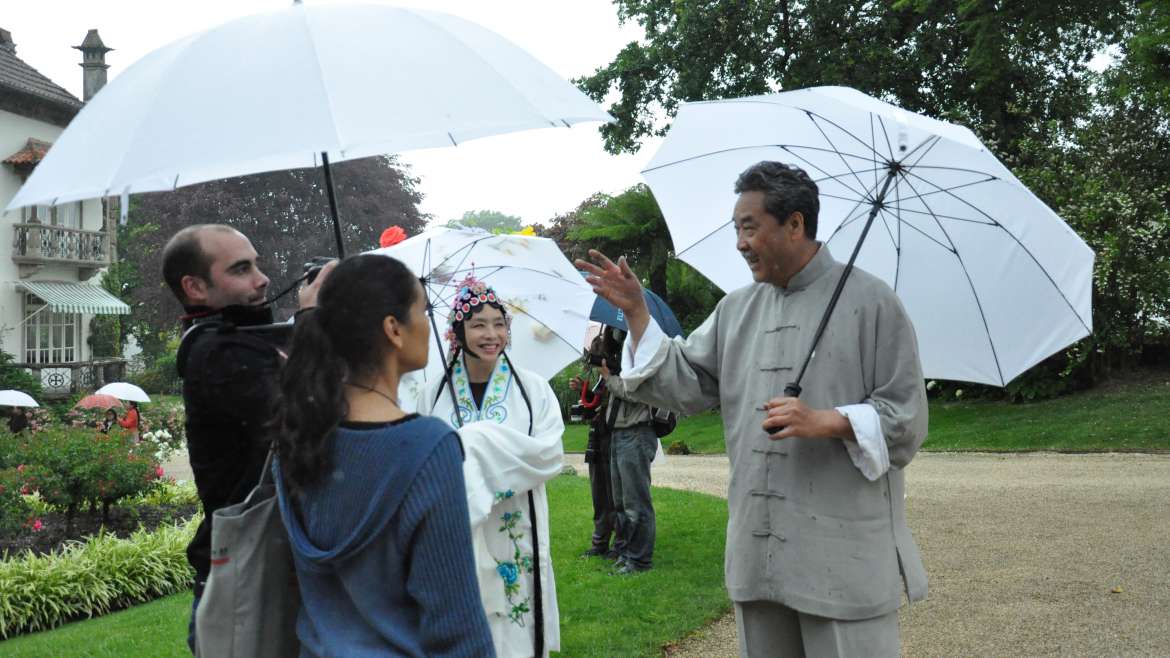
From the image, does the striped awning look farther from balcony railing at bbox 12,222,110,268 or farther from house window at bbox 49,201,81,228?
house window at bbox 49,201,81,228

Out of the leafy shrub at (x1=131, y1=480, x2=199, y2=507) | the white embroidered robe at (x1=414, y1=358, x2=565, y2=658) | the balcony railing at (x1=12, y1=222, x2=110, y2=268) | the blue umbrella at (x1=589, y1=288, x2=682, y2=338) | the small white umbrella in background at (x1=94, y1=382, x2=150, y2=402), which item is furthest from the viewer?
the balcony railing at (x1=12, y1=222, x2=110, y2=268)

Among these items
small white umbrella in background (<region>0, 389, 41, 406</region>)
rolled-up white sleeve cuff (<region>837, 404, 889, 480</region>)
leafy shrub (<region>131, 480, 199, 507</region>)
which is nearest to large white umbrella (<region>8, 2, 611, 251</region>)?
rolled-up white sleeve cuff (<region>837, 404, 889, 480</region>)

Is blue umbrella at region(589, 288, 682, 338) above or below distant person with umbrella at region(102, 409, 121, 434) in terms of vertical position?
above

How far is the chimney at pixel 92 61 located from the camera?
28938 mm

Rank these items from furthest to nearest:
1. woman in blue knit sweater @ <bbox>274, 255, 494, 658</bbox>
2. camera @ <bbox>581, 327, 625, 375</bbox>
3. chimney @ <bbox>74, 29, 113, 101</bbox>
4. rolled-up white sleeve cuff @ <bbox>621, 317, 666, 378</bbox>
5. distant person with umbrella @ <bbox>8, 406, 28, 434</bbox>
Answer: chimney @ <bbox>74, 29, 113, 101</bbox> → distant person with umbrella @ <bbox>8, 406, 28, 434</bbox> → camera @ <bbox>581, 327, 625, 375</bbox> → rolled-up white sleeve cuff @ <bbox>621, 317, 666, 378</bbox> → woman in blue knit sweater @ <bbox>274, 255, 494, 658</bbox>

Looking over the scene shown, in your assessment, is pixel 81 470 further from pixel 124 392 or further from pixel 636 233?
pixel 636 233

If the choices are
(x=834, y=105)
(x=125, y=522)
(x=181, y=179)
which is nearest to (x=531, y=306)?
(x=834, y=105)

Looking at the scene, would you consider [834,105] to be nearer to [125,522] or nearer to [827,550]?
[827,550]

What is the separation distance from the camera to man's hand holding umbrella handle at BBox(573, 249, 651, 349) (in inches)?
118

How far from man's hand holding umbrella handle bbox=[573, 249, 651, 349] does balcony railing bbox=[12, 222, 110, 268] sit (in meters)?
24.5

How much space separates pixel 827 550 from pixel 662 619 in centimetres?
337

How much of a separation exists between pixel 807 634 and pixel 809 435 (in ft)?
1.88

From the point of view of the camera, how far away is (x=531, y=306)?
5562mm

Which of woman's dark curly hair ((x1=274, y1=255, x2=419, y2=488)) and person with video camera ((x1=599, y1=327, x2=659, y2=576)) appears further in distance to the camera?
person with video camera ((x1=599, y1=327, x2=659, y2=576))
